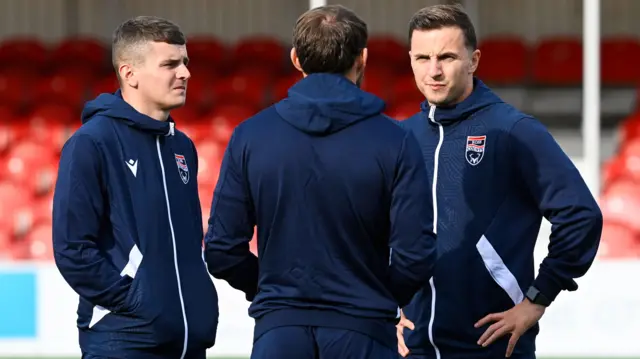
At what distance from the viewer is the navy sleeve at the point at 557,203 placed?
3.33 meters

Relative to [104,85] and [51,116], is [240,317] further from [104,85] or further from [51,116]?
[104,85]

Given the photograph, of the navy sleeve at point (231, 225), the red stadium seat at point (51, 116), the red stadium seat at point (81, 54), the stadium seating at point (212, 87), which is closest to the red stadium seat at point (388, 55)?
the stadium seating at point (212, 87)

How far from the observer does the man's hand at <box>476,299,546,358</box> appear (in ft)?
11.2

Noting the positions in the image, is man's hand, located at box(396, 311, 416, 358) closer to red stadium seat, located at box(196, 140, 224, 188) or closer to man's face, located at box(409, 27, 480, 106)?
man's face, located at box(409, 27, 480, 106)

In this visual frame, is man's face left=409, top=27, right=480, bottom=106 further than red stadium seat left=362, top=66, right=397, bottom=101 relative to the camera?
No

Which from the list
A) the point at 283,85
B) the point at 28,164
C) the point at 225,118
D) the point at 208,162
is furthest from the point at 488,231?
the point at 283,85

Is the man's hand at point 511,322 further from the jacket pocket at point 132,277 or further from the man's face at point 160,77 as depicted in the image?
the man's face at point 160,77

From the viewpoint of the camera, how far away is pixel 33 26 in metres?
13.1

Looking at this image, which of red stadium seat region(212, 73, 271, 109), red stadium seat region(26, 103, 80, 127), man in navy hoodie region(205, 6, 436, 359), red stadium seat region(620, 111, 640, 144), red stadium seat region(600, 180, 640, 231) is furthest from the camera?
red stadium seat region(212, 73, 271, 109)

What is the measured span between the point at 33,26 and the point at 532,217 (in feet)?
34.2

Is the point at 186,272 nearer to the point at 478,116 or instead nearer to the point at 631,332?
the point at 478,116

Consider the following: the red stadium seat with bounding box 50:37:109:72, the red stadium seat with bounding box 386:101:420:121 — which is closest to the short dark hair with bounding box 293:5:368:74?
the red stadium seat with bounding box 386:101:420:121

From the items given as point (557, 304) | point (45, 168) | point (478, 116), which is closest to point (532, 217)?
point (478, 116)

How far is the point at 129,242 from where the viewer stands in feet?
11.2
